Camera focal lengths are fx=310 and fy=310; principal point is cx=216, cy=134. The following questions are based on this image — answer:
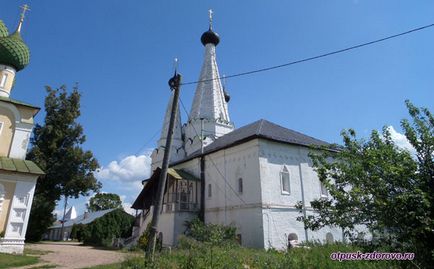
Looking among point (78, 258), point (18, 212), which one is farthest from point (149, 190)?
point (18, 212)

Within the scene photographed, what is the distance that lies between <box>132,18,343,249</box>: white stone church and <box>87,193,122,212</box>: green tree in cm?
4763

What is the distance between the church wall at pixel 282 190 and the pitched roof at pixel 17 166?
39.6 feet

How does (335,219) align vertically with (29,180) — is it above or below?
below

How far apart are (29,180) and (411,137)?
1666 centimetres

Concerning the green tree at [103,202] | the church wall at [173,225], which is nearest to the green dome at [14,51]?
the church wall at [173,225]

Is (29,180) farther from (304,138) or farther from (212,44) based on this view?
(212,44)

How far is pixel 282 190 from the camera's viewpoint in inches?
728

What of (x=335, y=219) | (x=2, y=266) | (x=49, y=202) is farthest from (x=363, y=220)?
(x=49, y=202)

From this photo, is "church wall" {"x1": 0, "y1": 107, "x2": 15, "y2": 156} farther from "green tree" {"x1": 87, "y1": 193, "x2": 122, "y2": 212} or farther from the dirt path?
"green tree" {"x1": 87, "y1": 193, "x2": 122, "y2": 212}

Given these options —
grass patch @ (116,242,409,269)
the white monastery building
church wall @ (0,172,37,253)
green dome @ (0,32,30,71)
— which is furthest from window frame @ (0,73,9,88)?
grass patch @ (116,242,409,269)

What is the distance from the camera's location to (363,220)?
23.2 feet

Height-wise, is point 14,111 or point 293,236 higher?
point 14,111

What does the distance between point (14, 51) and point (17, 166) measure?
26.3ft

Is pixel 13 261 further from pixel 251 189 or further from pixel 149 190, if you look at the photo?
pixel 149 190
